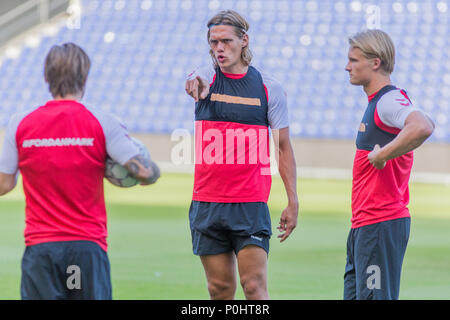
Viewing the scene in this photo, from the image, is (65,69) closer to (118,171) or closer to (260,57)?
(118,171)

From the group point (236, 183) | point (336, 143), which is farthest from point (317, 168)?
point (236, 183)

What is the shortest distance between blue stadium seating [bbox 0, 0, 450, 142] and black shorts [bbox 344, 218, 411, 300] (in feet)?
64.1

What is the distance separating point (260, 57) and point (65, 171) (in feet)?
75.8

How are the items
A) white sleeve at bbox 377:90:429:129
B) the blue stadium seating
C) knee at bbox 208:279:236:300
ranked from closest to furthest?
white sleeve at bbox 377:90:429:129 → knee at bbox 208:279:236:300 → the blue stadium seating

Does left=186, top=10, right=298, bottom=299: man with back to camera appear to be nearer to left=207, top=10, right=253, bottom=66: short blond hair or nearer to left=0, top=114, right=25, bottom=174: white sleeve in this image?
left=207, top=10, right=253, bottom=66: short blond hair

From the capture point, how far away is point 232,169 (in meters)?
4.66

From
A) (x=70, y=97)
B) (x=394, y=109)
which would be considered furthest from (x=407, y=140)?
(x=70, y=97)

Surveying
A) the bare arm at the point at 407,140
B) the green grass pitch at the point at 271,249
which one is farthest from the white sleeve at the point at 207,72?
the green grass pitch at the point at 271,249

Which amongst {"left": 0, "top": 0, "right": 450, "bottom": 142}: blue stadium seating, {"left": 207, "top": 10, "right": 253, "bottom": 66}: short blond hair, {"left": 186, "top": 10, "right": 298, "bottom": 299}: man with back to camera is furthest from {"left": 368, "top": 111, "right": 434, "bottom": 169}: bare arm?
{"left": 0, "top": 0, "right": 450, "bottom": 142}: blue stadium seating

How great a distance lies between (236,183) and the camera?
4.66 metres

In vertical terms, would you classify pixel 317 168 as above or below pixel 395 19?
below

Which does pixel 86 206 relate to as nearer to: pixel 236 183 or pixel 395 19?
→ pixel 236 183

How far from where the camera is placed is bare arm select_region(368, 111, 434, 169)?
3975mm
